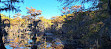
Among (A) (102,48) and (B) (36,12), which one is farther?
(B) (36,12)

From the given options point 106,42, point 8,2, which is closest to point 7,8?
point 8,2

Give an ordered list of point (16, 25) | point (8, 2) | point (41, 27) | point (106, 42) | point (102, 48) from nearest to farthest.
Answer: point (8, 2) < point (102, 48) < point (106, 42) < point (16, 25) < point (41, 27)

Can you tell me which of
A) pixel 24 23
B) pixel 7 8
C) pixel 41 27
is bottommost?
pixel 41 27

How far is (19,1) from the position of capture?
8.37 metres

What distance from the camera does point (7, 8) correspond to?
25.7 feet

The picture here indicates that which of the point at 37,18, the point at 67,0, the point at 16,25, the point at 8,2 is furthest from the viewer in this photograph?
the point at 37,18

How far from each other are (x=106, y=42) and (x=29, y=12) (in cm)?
3976

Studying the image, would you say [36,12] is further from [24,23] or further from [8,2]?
[8,2]

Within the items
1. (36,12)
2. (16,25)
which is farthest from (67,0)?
(16,25)

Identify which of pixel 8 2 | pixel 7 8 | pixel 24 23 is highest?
pixel 8 2

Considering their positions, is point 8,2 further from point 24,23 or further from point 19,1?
point 24,23

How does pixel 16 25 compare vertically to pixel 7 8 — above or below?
below

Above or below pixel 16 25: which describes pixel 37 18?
above

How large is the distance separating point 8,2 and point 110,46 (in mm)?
10438
